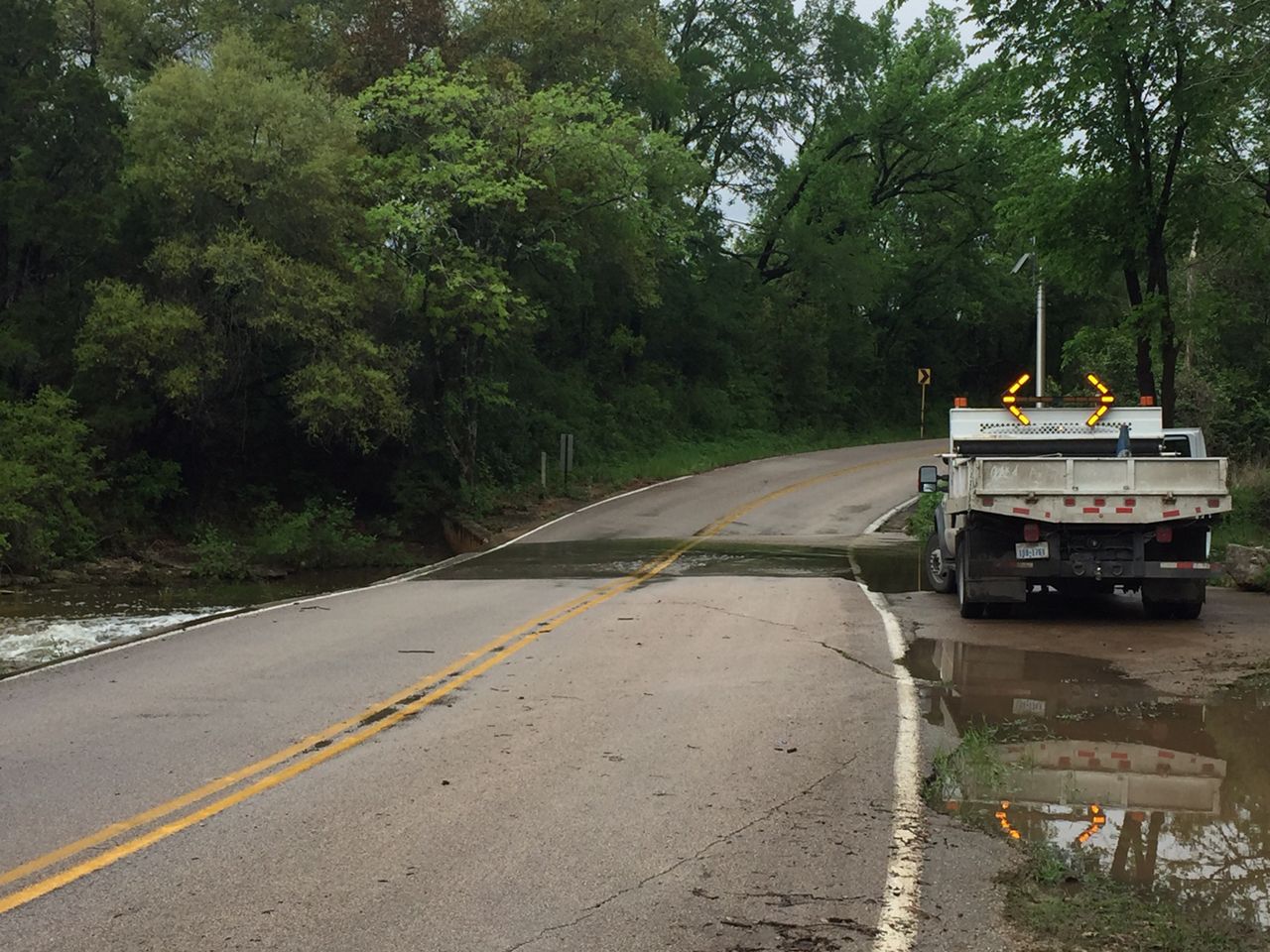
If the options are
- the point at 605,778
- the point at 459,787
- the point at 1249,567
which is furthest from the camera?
the point at 1249,567

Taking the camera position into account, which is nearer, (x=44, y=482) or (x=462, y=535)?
(x=44, y=482)

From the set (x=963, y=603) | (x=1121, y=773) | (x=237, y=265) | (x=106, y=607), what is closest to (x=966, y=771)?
(x=1121, y=773)

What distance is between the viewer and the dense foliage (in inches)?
779

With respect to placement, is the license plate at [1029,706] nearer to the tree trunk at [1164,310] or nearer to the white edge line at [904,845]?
the white edge line at [904,845]

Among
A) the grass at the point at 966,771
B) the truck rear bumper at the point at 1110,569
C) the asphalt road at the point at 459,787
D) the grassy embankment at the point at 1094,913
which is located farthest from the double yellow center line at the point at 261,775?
the truck rear bumper at the point at 1110,569

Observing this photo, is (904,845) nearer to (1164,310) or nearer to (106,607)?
(106,607)

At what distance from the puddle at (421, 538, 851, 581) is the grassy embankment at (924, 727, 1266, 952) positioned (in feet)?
45.8

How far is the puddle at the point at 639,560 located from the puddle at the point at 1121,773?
9353mm

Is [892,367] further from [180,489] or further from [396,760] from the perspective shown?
[396,760]

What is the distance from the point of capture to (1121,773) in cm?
734

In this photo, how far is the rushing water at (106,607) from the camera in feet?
42.7

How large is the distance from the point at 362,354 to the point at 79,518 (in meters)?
6.85

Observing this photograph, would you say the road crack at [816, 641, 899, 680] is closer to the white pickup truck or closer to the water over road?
the water over road

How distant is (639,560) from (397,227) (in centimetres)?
1043
